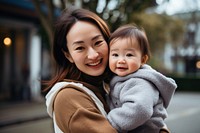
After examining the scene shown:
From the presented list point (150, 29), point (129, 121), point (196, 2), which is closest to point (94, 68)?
point (129, 121)

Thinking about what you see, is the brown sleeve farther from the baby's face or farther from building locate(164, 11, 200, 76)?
building locate(164, 11, 200, 76)

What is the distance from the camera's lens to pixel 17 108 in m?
12.7

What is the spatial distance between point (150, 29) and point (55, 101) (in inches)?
765

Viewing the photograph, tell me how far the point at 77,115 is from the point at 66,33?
0.47m

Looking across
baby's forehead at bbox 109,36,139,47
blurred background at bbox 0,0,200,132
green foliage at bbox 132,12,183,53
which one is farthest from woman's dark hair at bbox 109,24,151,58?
green foliage at bbox 132,12,183,53

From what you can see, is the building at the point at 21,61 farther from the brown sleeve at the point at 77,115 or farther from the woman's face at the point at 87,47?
the brown sleeve at the point at 77,115

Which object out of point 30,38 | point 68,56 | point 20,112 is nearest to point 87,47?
point 68,56

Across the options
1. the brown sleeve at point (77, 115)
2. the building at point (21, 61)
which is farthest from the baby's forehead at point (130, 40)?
the building at point (21, 61)

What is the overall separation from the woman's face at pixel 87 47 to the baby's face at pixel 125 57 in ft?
0.22

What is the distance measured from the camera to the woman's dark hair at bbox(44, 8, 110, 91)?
67.2 inches

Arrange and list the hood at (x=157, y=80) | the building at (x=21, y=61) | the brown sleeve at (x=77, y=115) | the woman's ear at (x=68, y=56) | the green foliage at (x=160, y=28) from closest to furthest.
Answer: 1. the brown sleeve at (x=77, y=115)
2. the hood at (x=157, y=80)
3. the woman's ear at (x=68, y=56)
4. the building at (x=21, y=61)
5. the green foliage at (x=160, y=28)

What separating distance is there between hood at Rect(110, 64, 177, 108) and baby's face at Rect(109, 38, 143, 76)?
0.11 ft

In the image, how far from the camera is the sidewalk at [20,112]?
33.6 ft

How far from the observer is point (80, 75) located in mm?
1765
